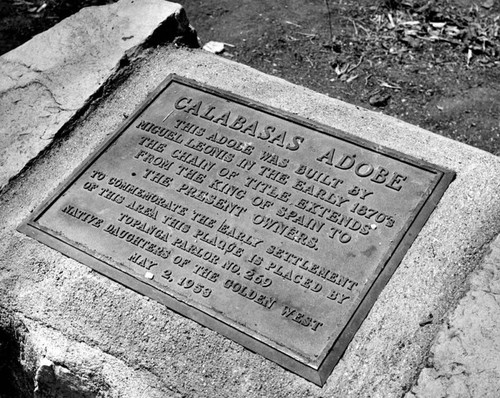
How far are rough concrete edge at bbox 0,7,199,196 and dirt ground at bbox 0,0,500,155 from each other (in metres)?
0.82

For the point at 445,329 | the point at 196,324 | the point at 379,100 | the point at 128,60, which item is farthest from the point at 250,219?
the point at 379,100

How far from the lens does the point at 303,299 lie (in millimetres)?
2453

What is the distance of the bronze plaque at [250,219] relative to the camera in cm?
244

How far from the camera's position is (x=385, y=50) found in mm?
4344

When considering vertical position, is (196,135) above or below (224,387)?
above

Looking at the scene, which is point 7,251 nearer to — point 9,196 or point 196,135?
point 9,196

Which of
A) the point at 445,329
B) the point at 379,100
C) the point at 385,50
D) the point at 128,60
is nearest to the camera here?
the point at 445,329

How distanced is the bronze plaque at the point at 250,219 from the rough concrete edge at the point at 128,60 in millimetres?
256

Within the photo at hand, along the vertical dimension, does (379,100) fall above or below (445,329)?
above

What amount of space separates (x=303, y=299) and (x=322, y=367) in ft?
0.89

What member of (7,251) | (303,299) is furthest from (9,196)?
(303,299)

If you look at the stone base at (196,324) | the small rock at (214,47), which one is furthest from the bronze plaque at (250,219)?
the small rock at (214,47)

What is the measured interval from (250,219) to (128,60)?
4.14 feet

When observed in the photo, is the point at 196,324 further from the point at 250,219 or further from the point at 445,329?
the point at 445,329
